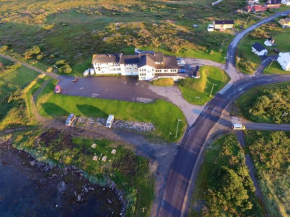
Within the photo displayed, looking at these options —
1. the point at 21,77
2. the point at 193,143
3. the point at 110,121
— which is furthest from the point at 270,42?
the point at 21,77

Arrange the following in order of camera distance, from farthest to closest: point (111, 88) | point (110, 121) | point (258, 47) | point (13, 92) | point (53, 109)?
point (258, 47) < point (13, 92) < point (111, 88) < point (53, 109) < point (110, 121)

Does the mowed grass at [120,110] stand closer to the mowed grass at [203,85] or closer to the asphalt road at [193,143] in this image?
the asphalt road at [193,143]

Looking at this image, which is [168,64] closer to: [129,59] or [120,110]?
[129,59]

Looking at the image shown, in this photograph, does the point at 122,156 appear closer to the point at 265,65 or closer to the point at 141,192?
the point at 141,192

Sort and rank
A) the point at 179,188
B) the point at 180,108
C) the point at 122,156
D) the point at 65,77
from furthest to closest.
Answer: the point at 65,77, the point at 180,108, the point at 122,156, the point at 179,188

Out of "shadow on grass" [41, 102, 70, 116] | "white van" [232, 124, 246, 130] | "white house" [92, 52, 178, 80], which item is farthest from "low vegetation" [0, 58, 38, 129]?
"white van" [232, 124, 246, 130]

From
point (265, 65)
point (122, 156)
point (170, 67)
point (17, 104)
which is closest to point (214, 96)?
point (170, 67)
